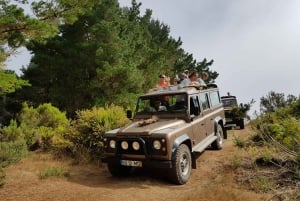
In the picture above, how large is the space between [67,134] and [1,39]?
3351 mm

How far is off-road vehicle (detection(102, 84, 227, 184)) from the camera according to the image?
6418 millimetres

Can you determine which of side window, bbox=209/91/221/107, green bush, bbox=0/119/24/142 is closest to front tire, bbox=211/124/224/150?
→ side window, bbox=209/91/221/107

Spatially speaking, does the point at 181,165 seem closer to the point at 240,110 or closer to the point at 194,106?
the point at 194,106

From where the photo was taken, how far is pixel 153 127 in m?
6.87

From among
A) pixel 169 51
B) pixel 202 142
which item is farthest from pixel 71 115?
pixel 169 51

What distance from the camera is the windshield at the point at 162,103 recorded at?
25.9ft

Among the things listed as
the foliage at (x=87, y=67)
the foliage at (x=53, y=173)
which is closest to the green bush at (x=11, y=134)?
the foliage at (x=53, y=173)

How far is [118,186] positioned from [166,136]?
153 cm

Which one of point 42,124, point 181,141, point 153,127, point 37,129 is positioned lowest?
point 181,141

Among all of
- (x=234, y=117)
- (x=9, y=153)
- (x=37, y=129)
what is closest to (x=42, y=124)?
(x=37, y=129)

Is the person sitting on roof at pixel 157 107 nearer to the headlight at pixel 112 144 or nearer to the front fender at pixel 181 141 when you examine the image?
the front fender at pixel 181 141

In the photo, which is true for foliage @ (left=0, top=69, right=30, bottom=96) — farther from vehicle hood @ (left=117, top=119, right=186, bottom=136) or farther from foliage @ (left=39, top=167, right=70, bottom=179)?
vehicle hood @ (left=117, top=119, right=186, bottom=136)

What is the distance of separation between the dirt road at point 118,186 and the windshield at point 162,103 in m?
1.68

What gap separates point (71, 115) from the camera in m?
19.3
